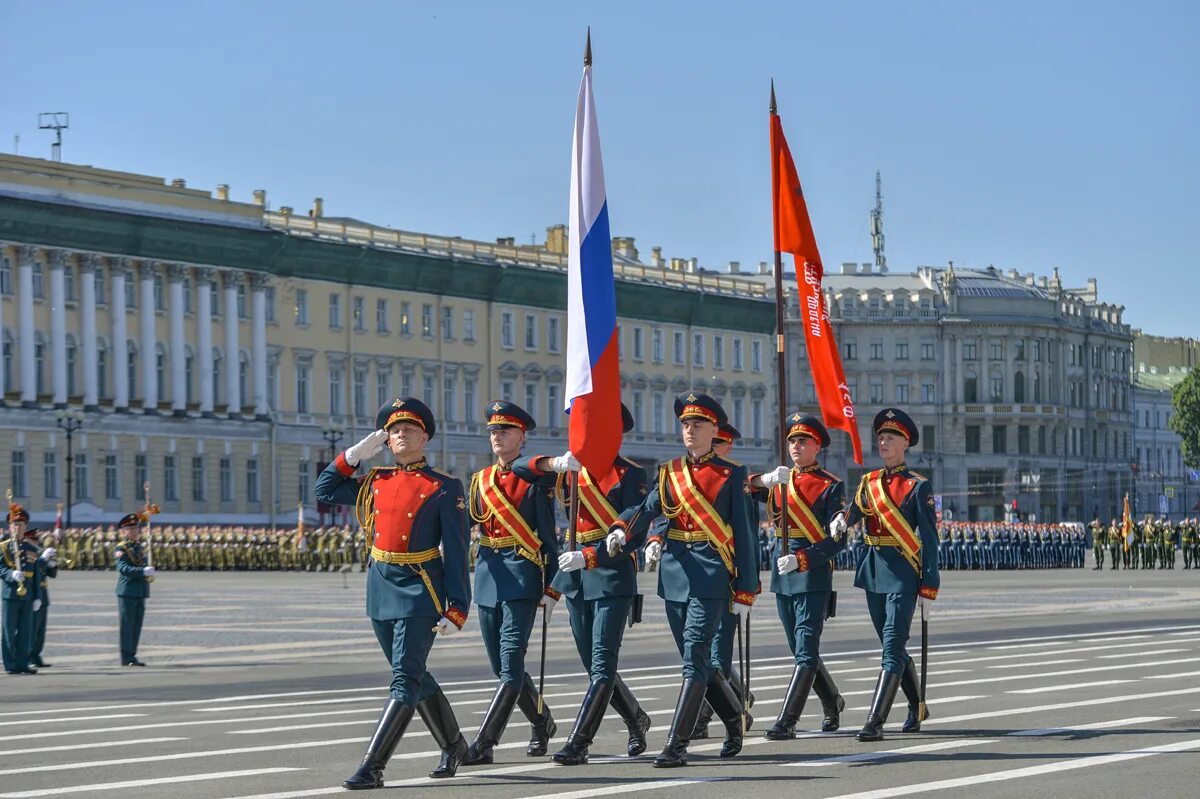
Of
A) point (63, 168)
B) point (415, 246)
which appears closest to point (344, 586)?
point (63, 168)

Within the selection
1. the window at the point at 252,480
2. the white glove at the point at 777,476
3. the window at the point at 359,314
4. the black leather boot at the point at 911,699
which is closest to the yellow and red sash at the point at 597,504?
the white glove at the point at 777,476

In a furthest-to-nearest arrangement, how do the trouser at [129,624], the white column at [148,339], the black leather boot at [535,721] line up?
the white column at [148,339]
the trouser at [129,624]
the black leather boot at [535,721]

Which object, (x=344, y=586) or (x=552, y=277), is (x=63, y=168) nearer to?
(x=552, y=277)

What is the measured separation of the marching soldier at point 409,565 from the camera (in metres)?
11.4

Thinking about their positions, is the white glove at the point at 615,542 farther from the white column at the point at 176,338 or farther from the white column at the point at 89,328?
the white column at the point at 176,338

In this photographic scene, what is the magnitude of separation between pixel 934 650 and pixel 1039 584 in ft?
81.7

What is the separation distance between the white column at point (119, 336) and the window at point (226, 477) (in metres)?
4.57

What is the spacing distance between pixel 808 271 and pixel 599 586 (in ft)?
11.9

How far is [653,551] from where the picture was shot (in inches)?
492

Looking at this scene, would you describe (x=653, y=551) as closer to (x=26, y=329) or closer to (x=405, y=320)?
(x=26, y=329)

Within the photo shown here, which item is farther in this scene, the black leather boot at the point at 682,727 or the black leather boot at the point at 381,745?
the black leather boot at the point at 682,727

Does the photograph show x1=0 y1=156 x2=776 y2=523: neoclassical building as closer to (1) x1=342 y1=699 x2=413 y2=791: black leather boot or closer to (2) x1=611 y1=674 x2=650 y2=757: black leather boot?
(2) x1=611 y1=674 x2=650 y2=757: black leather boot

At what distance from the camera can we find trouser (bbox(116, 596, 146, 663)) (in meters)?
23.5

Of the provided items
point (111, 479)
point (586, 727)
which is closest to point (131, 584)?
point (586, 727)
